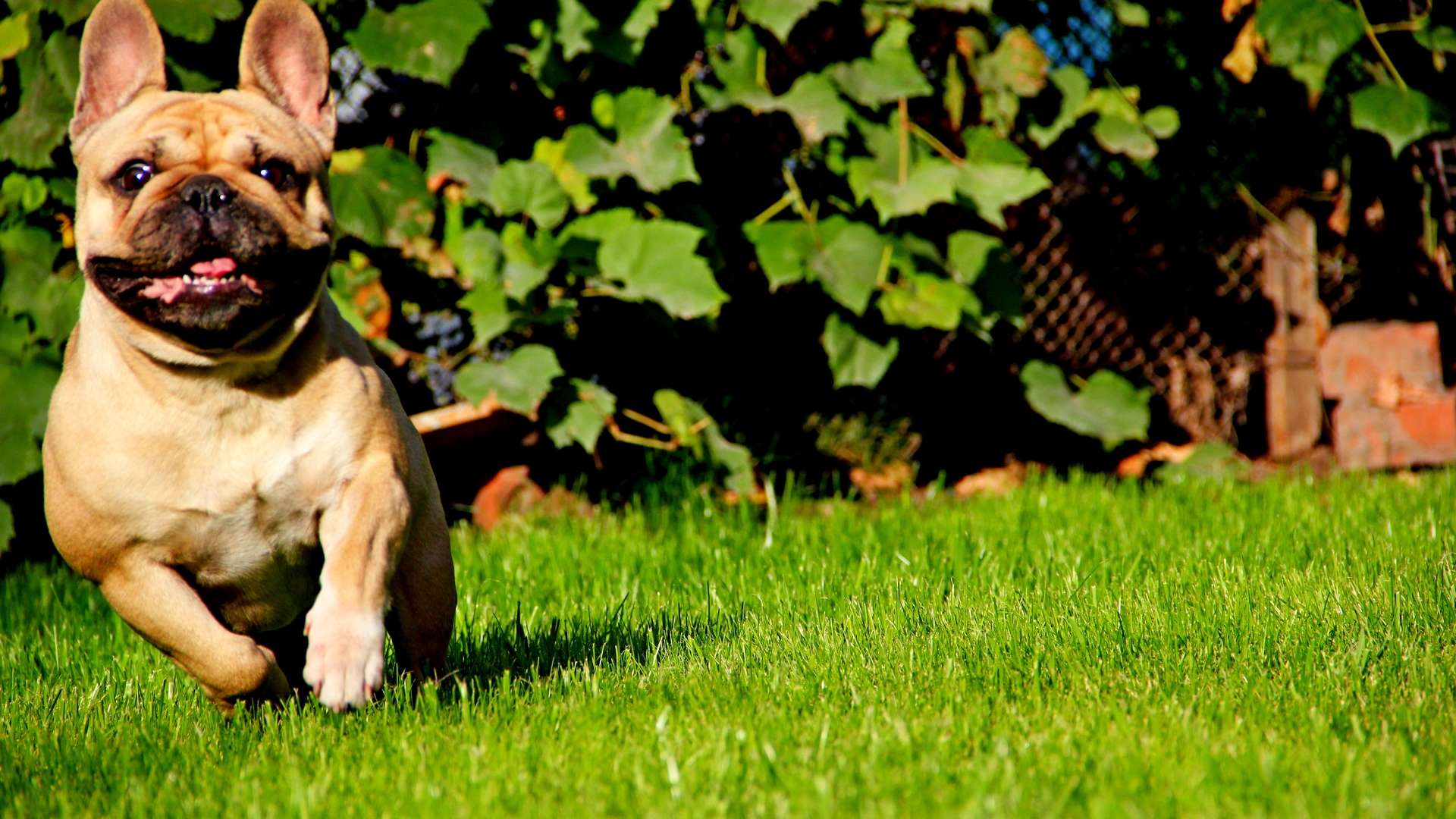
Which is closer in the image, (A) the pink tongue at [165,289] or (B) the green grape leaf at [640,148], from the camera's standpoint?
(A) the pink tongue at [165,289]

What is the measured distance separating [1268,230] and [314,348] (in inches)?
173

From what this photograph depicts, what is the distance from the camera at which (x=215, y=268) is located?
2.85 meters

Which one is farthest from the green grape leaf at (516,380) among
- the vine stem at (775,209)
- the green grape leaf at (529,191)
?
the vine stem at (775,209)

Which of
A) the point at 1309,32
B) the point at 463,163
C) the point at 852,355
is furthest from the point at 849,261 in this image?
the point at 1309,32

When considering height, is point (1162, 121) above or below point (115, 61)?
above

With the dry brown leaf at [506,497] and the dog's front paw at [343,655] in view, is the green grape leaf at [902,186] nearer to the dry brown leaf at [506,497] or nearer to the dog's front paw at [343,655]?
the dry brown leaf at [506,497]

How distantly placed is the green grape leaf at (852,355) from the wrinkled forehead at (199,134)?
7.47 ft

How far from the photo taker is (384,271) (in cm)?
502

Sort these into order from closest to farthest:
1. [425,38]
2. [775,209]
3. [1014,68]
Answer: [425,38] → [775,209] → [1014,68]

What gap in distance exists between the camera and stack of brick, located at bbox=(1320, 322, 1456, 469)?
5.82m

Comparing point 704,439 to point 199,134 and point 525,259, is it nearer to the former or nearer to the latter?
point 525,259

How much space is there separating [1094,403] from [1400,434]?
1317 mm

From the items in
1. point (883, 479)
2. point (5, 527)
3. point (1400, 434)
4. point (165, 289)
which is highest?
point (165, 289)

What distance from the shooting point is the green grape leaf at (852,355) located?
5082mm
